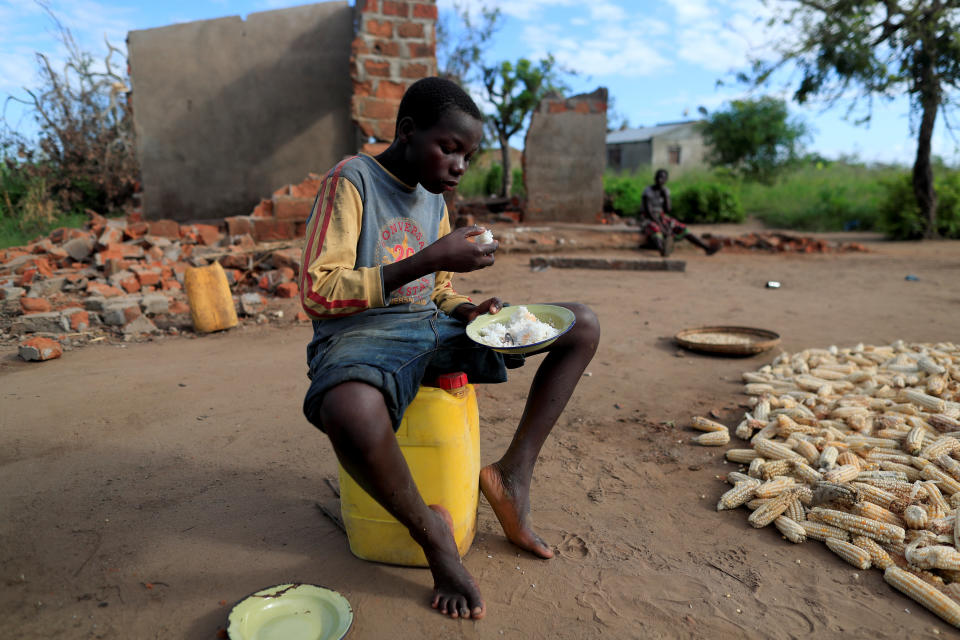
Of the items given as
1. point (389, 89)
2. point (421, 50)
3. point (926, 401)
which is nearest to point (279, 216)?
point (389, 89)

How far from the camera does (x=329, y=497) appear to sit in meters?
2.40

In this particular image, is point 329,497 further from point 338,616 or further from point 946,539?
point 946,539

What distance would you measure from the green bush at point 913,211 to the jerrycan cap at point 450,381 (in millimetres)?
13575

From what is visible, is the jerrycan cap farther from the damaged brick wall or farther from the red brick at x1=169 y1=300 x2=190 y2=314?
the damaged brick wall

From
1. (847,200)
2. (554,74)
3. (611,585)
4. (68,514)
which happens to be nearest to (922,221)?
(847,200)

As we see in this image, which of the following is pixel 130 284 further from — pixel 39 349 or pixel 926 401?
pixel 926 401

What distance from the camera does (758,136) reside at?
77.1ft

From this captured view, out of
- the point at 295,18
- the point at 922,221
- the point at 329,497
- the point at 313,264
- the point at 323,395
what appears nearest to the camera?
the point at 323,395

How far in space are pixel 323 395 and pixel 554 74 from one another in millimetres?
20548

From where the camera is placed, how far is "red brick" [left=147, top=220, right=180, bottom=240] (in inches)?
297

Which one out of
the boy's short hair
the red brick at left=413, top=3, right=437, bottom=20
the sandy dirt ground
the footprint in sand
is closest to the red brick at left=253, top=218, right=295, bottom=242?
the red brick at left=413, top=3, right=437, bottom=20

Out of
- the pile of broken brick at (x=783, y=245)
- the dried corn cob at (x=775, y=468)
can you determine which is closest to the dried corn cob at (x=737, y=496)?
the dried corn cob at (x=775, y=468)

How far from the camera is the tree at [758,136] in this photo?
2366cm

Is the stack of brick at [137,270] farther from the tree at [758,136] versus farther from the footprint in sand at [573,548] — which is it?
the tree at [758,136]
